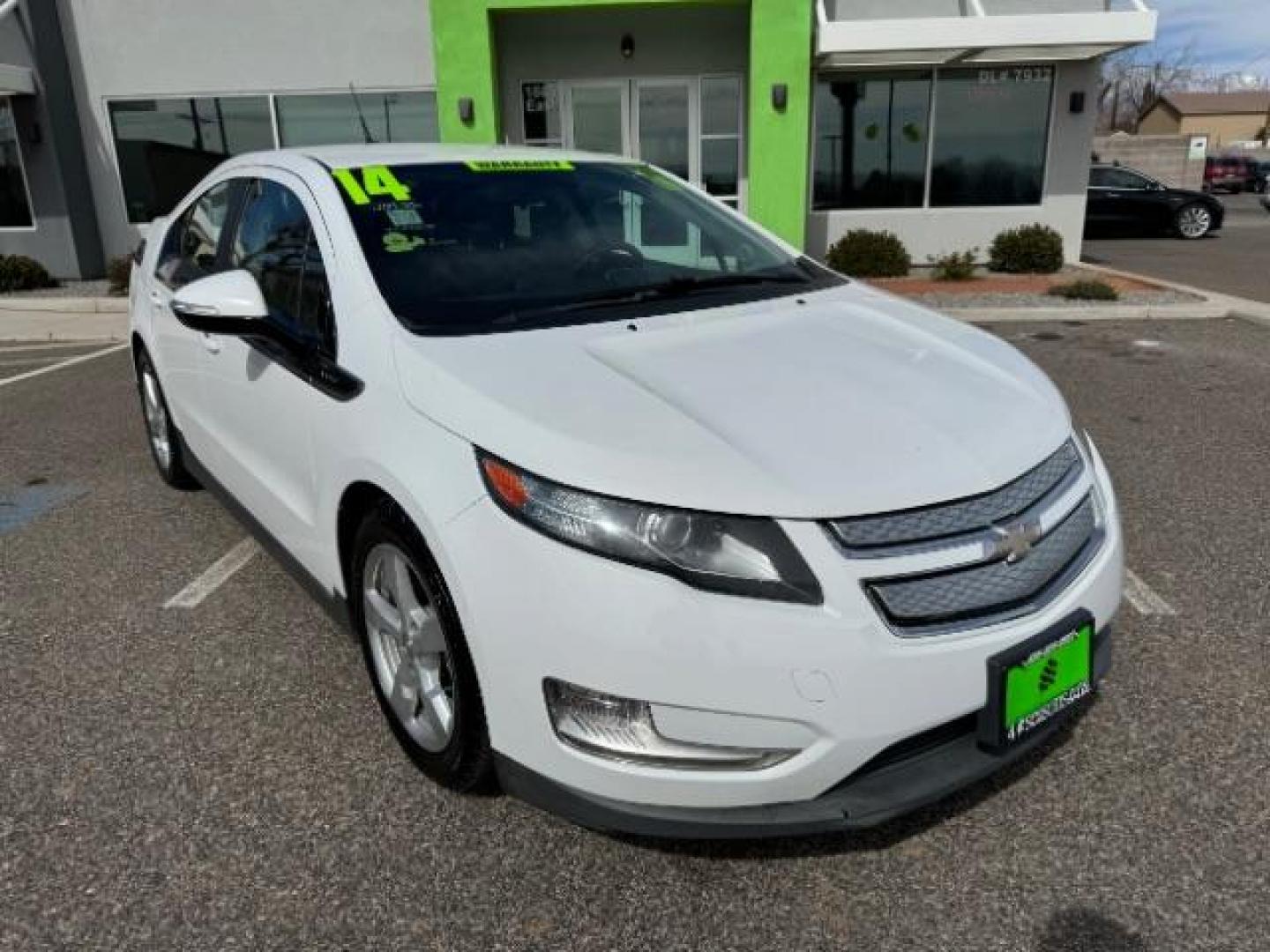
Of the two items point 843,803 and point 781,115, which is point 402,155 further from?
point 781,115

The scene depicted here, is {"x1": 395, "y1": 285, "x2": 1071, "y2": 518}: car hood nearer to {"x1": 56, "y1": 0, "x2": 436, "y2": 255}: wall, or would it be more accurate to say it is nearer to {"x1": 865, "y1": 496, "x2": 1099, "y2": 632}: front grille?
{"x1": 865, "y1": 496, "x2": 1099, "y2": 632}: front grille

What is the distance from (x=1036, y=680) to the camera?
2107mm

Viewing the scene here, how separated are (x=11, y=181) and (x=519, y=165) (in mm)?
13758

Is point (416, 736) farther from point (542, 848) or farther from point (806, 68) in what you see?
point (806, 68)

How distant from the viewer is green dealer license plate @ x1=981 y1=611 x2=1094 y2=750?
2033 mm

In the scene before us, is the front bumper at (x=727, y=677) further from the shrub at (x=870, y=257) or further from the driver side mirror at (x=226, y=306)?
the shrub at (x=870, y=257)

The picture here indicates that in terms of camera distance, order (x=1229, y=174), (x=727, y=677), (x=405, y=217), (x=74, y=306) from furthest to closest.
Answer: (x=1229, y=174) → (x=74, y=306) → (x=405, y=217) → (x=727, y=677)

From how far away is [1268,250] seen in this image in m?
18.3

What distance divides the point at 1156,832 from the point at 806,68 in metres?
10.9

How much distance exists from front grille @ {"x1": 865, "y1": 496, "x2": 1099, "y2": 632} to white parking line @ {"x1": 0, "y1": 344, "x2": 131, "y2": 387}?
822 cm

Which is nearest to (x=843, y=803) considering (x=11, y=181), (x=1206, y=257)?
(x=11, y=181)

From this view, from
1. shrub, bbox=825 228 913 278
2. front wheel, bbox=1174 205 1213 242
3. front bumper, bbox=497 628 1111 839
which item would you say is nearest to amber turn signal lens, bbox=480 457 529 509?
front bumper, bbox=497 628 1111 839

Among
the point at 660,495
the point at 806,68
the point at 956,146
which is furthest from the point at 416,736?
the point at 956,146

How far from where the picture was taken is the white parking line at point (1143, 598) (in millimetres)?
3520
